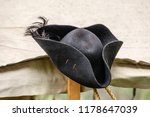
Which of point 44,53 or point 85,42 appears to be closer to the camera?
point 85,42

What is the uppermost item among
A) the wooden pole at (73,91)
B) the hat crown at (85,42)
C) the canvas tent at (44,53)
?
the hat crown at (85,42)

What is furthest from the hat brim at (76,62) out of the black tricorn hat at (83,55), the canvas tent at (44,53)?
the canvas tent at (44,53)

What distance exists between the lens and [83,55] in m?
0.94

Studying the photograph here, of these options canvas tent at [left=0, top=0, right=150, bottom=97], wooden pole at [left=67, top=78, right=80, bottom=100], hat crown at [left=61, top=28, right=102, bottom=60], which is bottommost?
wooden pole at [left=67, top=78, right=80, bottom=100]

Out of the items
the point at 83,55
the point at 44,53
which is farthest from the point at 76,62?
the point at 44,53

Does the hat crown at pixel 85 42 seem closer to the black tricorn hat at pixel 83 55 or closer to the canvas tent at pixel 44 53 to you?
the black tricorn hat at pixel 83 55

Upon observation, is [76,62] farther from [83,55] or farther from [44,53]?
[44,53]

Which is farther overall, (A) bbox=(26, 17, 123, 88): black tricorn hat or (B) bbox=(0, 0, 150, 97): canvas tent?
(B) bbox=(0, 0, 150, 97): canvas tent

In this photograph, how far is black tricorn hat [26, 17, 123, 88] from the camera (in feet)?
3.10

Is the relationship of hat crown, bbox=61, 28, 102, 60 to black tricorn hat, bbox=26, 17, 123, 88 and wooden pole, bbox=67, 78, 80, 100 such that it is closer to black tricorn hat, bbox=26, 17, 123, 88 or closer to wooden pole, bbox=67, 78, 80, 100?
black tricorn hat, bbox=26, 17, 123, 88

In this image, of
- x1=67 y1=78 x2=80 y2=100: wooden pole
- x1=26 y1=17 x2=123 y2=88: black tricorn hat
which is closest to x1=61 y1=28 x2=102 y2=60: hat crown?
x1=26 y1=17 x2=123 y2=88: black tricorn hat

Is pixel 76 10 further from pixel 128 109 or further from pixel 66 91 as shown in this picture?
pixel 128 109

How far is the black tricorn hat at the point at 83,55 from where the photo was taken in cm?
94

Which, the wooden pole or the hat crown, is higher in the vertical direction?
the hat crown
